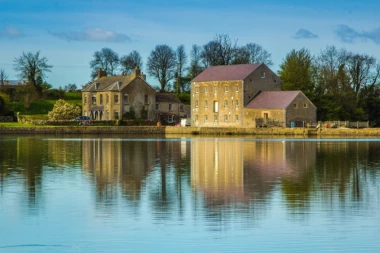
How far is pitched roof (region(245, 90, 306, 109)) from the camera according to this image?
74875 mm

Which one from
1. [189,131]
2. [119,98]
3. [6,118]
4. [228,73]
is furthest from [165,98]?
[6,118]

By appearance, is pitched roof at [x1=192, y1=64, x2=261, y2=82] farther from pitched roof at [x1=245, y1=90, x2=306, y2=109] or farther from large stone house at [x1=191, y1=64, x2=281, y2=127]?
pitched roof at [x1=245, y1=90, x2=306, y2=109]

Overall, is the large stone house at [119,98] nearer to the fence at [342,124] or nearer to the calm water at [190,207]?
the fence at [342,124]

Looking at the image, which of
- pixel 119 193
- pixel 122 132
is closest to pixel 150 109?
pixel 122 132

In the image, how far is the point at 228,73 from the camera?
8294 centimetres

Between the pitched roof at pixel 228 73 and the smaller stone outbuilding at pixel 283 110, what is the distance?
3939 millimetres

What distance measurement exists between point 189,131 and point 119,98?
11476 mm

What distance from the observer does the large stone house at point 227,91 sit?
262 feet

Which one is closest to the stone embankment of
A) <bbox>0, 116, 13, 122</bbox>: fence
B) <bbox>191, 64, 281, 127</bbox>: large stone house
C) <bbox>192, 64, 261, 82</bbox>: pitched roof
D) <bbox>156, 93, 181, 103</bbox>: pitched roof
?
<bbox>191, 64, 281, 127</bbox>: large stone house

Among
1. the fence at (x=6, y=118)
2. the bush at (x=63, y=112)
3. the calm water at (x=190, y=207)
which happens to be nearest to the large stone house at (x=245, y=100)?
the bush at (x=63, y=112)

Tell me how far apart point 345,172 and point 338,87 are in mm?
57021

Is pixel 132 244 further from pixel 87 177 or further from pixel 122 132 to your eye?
pixel 122 132

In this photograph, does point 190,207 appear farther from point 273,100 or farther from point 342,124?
point 273,100

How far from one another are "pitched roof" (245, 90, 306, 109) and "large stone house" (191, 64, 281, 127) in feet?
4.07
